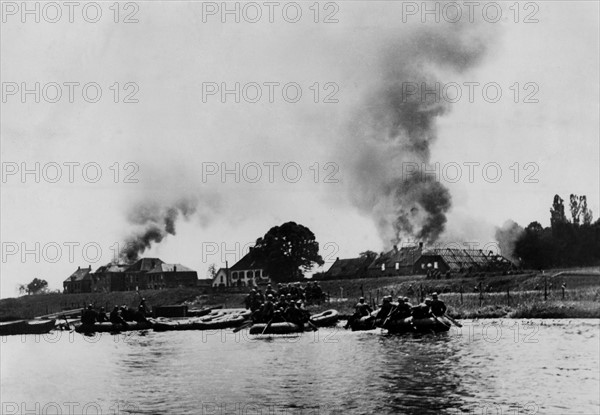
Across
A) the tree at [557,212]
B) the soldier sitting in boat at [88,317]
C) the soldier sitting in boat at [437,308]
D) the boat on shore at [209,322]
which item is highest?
the tree at [557,212]

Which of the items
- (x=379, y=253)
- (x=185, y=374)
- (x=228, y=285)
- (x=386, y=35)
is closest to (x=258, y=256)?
(x=228, y=285)

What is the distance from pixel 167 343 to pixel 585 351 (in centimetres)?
2096

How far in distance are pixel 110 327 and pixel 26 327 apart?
6166 mm

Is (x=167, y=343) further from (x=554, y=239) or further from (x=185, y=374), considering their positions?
(x=554, y=239)

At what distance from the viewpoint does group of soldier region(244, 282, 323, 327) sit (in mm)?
35812

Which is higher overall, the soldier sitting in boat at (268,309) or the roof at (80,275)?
the roof at (80,275)

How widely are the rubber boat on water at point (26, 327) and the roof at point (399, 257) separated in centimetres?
2030

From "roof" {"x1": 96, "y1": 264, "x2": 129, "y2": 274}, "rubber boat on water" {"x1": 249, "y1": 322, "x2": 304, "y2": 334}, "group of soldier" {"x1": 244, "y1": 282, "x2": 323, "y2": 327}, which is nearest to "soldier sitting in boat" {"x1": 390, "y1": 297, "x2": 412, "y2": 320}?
"rubber boat on water" {"x1": 249, "y1": 322, "x2": 304, "y2": 334}

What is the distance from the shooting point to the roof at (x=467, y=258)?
38.3 meters

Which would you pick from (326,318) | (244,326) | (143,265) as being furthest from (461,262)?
(143,265)

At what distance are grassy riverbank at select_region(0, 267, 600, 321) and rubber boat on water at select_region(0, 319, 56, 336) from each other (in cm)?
70

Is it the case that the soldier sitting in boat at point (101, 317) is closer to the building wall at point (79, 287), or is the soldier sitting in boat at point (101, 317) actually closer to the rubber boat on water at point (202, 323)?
the building wall at point (79, 287)

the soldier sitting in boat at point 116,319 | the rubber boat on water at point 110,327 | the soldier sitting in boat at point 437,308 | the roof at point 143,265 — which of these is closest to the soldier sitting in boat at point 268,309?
the roof at point 143,265

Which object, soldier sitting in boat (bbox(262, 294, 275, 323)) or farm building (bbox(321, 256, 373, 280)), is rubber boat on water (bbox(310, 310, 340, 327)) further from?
soldier sitting in boat (bbox(262, 294, 275, 323))
